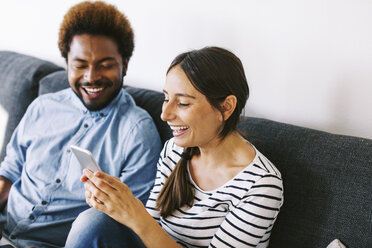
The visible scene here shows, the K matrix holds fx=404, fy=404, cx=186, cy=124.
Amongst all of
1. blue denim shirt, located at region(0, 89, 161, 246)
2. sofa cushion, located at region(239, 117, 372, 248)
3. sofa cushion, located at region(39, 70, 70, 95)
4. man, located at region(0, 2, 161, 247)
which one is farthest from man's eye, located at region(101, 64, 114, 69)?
sofa cushion, located at region(239, 117, 372, 248)

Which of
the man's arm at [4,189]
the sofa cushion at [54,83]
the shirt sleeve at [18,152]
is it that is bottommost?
the man's arm at [4,189]

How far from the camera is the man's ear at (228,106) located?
3.55 ft

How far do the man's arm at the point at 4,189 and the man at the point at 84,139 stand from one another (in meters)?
0.05

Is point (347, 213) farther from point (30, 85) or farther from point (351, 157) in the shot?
point (30, 85)

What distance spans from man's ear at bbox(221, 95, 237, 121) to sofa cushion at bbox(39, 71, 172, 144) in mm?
377

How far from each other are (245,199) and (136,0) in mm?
1116

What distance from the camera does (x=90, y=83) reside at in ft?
4.80

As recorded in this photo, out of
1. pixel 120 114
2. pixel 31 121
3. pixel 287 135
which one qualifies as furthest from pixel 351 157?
pixel 31 121

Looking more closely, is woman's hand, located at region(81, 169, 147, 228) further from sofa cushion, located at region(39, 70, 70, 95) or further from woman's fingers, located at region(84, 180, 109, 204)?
sofa cushion, located at region(39, 70, 70, 95)

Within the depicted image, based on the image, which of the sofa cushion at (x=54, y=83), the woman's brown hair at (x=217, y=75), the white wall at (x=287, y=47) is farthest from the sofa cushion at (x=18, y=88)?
the woman's brown hair at (x=217, y=75)

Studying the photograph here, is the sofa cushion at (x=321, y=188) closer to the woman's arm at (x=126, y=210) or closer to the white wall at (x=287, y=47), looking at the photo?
the white wall at (x=287, y=47)

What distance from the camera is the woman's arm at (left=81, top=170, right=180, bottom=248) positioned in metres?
1.06

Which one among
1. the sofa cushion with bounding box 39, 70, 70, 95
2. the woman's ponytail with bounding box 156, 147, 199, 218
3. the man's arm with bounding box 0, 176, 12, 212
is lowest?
the man's arm with bounding box 0, 176, 12, 212

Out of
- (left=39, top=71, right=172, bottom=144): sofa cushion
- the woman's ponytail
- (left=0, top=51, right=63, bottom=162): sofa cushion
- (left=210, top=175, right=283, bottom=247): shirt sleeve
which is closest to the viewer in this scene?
(left=210, top=175, right=283, bottom=247): shirt sleeve
